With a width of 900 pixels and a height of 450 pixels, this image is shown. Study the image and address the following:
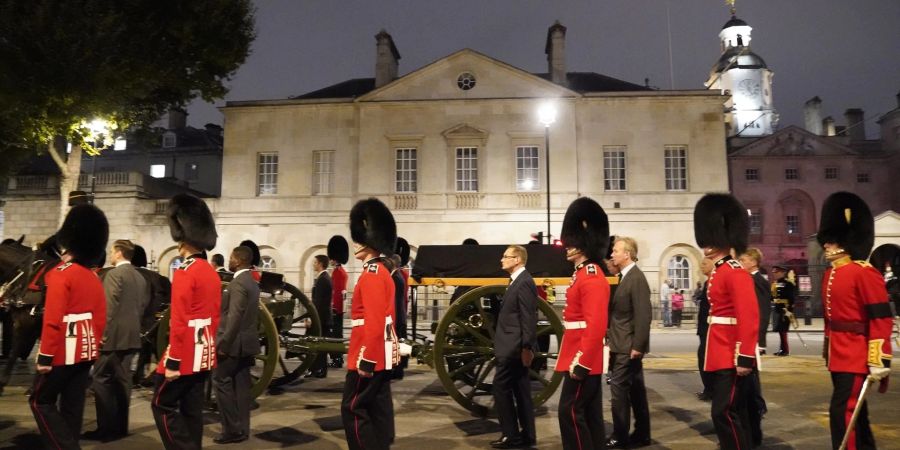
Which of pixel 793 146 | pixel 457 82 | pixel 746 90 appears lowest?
pixel 793 146

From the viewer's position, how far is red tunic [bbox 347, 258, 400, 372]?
466 cm

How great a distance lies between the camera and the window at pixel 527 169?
1072 inches

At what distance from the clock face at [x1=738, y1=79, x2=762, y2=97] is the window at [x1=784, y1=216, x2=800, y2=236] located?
21.9 m

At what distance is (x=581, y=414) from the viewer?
15.8 ft

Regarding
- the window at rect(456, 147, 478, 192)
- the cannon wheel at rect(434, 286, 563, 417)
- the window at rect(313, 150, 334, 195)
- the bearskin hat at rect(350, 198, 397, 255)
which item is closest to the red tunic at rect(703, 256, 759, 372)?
the cannon wheel at rect(434, 286, 563, 417)

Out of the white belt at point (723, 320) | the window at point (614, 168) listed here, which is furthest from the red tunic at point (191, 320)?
the window at point (614, 168)

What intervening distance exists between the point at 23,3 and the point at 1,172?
665 centimetres

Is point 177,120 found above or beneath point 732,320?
above

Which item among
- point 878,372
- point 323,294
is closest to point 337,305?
point 323,294

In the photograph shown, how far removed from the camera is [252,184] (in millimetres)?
28422

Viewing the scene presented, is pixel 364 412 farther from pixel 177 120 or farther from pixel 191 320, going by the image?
pixel 177 120

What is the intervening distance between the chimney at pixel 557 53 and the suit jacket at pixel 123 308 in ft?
82.5

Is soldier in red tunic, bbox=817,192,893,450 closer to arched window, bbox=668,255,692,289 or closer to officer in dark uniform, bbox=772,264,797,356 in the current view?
officer in dark uniform, bbox=772,264,797,356

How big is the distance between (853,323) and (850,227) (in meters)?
0.86
